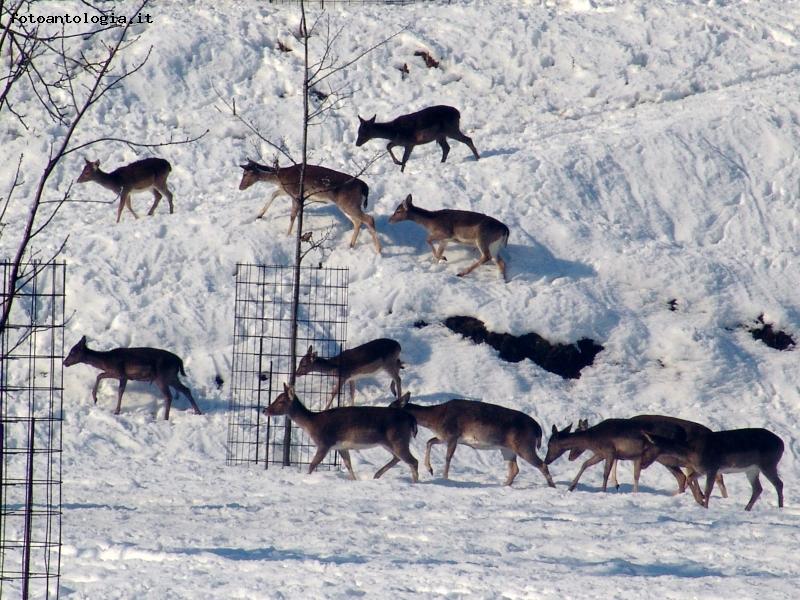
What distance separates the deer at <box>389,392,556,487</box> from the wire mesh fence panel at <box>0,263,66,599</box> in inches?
189

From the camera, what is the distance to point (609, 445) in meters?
15.9

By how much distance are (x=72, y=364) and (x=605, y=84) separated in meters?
14.9

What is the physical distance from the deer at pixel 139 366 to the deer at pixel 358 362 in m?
1.76

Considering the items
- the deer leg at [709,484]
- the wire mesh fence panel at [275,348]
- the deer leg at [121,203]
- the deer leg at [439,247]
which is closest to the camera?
the deer leg at [709,484]

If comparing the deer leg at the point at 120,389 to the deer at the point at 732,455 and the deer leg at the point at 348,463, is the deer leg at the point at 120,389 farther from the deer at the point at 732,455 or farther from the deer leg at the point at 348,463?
the deer at the point at 732,455

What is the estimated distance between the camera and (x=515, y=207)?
2244 centimetres

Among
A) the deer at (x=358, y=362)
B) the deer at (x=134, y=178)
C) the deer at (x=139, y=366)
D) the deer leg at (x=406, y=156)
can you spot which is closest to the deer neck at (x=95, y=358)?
the deer at (x=139, y=366)

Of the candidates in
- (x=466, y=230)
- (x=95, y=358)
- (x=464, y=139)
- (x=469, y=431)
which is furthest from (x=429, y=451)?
(x=464, y=139)

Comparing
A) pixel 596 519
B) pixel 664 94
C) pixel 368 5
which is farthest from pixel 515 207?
pixel 368 5

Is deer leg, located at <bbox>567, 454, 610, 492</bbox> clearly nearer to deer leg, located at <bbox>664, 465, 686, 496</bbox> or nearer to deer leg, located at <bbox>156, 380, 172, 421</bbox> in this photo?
deer leg, located at <bbox>664, 465, 686, 496</bbox>

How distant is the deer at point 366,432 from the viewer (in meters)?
15.6

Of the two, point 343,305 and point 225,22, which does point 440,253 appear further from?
point 225,22

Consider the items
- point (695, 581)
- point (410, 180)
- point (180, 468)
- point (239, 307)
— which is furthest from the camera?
point (410, 180)

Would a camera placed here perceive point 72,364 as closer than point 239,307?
Yes
